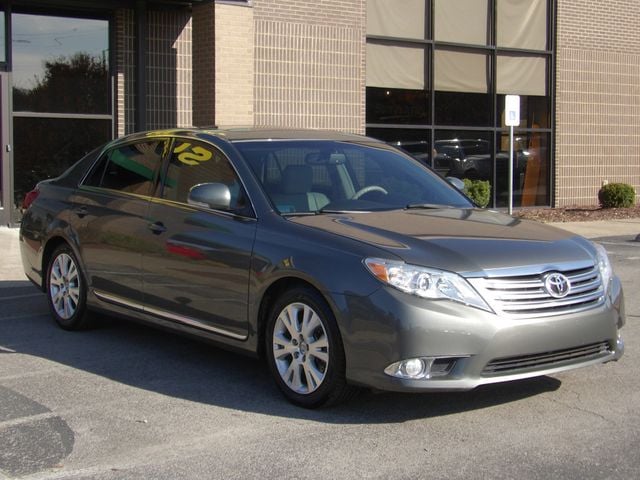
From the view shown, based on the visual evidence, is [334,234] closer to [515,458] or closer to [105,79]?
A: [515,458]

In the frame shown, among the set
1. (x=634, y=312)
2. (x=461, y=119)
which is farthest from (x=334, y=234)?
(x=461, y=119)

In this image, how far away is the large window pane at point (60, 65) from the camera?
14.4 metres

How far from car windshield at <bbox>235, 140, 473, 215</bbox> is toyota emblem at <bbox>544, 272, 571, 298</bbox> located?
4.40 ft

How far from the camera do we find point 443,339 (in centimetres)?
491

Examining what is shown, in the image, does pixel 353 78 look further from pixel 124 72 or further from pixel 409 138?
pixel 124 72

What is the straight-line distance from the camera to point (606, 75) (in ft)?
68.3

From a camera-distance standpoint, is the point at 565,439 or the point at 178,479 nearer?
the point at 178,479

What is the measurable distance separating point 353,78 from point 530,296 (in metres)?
12.5

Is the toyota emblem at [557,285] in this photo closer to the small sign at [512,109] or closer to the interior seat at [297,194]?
the interior seat at [297,194]

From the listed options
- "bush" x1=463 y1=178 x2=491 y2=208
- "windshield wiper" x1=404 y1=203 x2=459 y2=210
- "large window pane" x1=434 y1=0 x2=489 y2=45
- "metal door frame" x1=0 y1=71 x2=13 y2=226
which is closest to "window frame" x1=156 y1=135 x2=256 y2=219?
"windshield wiper" x1=404 y1=203 x2=459 y2=210

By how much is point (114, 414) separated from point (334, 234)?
5.31ft

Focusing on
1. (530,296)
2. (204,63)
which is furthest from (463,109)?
(530,296)

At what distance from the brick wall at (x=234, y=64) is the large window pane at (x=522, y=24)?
6.36 meters

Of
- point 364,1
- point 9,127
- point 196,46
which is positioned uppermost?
point 364,1
